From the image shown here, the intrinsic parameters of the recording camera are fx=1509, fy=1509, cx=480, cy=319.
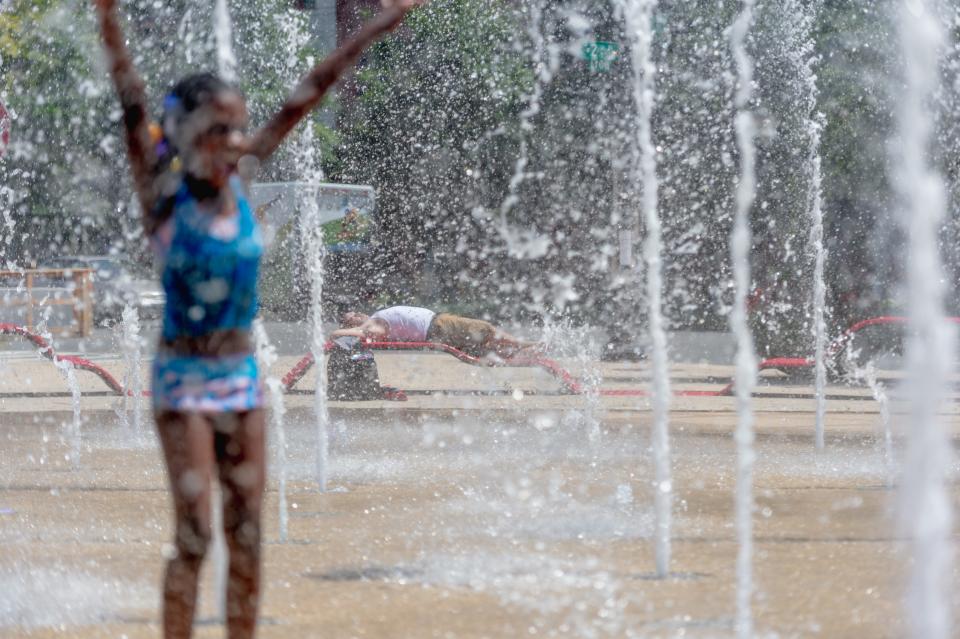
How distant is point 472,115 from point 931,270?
25705 millimetres

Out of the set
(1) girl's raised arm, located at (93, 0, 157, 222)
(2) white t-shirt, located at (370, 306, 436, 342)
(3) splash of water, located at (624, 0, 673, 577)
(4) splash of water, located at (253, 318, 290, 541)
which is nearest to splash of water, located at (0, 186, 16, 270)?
(2) white t-shirt, located at (370, 306, 436, 342)

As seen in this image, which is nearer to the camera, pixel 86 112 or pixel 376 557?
pixel 376 557

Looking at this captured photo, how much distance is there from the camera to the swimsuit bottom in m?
3.37

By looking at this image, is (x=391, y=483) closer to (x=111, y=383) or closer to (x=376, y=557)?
(x=376, y=557)

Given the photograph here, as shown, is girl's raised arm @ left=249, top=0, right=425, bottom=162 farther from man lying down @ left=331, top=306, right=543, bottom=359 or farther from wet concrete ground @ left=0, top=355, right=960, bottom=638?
man lying down @ left=331, top=306, right=543, bottom=359

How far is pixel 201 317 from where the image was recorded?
11.1 ft

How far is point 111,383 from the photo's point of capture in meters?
12.5

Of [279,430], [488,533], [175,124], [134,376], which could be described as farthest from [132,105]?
[134,376]

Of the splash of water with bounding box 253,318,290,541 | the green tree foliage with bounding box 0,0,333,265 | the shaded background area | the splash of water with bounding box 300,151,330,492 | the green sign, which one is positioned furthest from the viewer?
the green tree foliage with bounding box 0,0,333,265

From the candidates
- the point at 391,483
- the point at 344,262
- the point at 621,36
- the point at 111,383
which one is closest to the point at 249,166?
the point at 391,483

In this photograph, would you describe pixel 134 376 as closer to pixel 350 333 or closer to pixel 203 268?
pixel 350 333

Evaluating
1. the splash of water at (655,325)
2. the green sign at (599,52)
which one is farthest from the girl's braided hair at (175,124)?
the green sign at (599,52)

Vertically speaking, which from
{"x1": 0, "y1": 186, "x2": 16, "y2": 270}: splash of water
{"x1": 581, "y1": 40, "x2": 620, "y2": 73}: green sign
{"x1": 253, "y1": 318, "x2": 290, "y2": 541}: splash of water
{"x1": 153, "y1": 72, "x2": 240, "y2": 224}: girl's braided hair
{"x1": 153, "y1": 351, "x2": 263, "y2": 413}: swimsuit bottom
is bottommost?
{"x1": 253, "y1": 318, "x2": 290, "y2": 541}: splash of water

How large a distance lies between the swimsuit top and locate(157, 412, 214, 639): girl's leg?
0.21 meters
